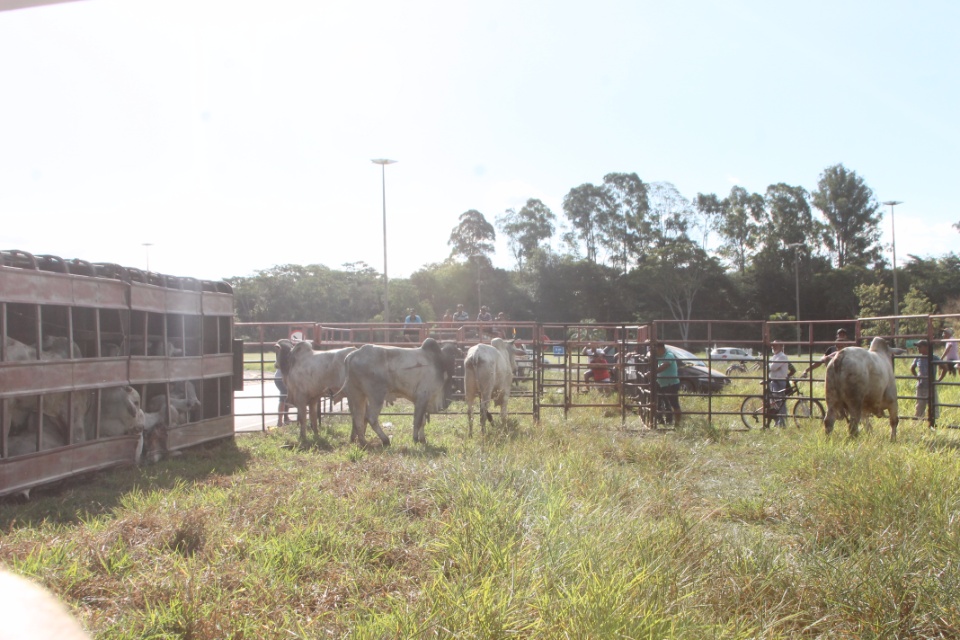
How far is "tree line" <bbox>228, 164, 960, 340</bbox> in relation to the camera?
4681 cm

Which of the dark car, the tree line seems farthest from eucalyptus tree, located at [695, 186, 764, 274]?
the dark car

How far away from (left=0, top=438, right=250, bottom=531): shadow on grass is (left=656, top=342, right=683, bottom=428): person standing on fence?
6720 mm

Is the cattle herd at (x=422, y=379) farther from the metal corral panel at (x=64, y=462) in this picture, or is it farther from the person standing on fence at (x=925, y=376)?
the metal corral panel at (x=64, y=462)

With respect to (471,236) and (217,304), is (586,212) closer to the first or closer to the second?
(471,236)

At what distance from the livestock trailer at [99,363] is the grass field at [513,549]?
23.1 inches

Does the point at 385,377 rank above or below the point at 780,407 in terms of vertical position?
above

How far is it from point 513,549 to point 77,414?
571 centimetres

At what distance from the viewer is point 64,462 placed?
295 inches

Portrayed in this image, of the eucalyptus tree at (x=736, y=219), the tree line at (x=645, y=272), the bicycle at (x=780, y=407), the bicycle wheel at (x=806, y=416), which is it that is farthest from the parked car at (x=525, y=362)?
the eucalyptus tree at (x=736, y=219)

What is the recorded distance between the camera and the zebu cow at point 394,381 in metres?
10.2

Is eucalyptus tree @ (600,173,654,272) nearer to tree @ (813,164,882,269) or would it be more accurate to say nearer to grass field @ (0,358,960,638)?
tree @ (813,164,882,269)

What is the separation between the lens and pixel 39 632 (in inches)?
136

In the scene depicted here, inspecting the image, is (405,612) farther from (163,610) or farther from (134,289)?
(134,289)

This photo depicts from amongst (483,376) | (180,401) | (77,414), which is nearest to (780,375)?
(483,376)
